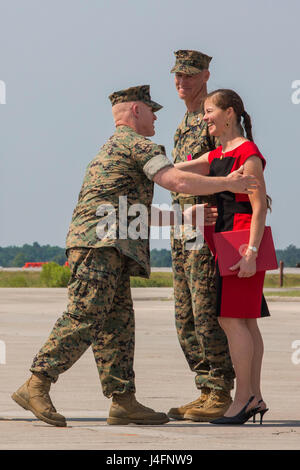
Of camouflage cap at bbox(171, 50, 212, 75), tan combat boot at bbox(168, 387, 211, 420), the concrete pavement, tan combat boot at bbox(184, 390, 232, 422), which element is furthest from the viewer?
camouflage cap at bbox(171, 50, 212, 75)

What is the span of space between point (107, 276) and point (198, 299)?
71cm

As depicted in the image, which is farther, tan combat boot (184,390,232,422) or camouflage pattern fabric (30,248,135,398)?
tan combat boot (184,390,232,422)

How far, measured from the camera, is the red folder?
6.08 meters

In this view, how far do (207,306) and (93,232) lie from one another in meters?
0.91

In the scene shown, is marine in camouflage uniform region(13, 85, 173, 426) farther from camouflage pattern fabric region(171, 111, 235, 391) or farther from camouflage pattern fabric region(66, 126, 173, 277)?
camouflage pattern fabric region(171, 111, 235, 391)

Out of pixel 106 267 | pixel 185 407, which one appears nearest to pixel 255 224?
pixel 106 267

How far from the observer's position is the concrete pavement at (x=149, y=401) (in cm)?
532

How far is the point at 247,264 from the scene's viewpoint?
6.03 meters

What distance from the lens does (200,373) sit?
6574 mm

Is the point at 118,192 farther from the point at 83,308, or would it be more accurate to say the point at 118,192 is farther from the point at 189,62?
the point at 189,62

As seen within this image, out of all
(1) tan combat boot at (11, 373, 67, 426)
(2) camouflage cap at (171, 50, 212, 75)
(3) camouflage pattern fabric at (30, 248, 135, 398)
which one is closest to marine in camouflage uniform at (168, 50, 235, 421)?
(2) camouflage cap at (171, 50, 212, 75)

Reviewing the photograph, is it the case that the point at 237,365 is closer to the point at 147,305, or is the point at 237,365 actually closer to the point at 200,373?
the point at 200,373

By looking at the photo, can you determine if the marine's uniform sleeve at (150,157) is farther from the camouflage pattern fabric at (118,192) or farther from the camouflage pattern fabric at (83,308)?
the camouflage pattern fabric at (83,308)

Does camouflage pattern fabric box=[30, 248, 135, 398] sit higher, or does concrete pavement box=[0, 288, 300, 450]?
camouflage pattern fabric box=[30, 248, 135, 398]
